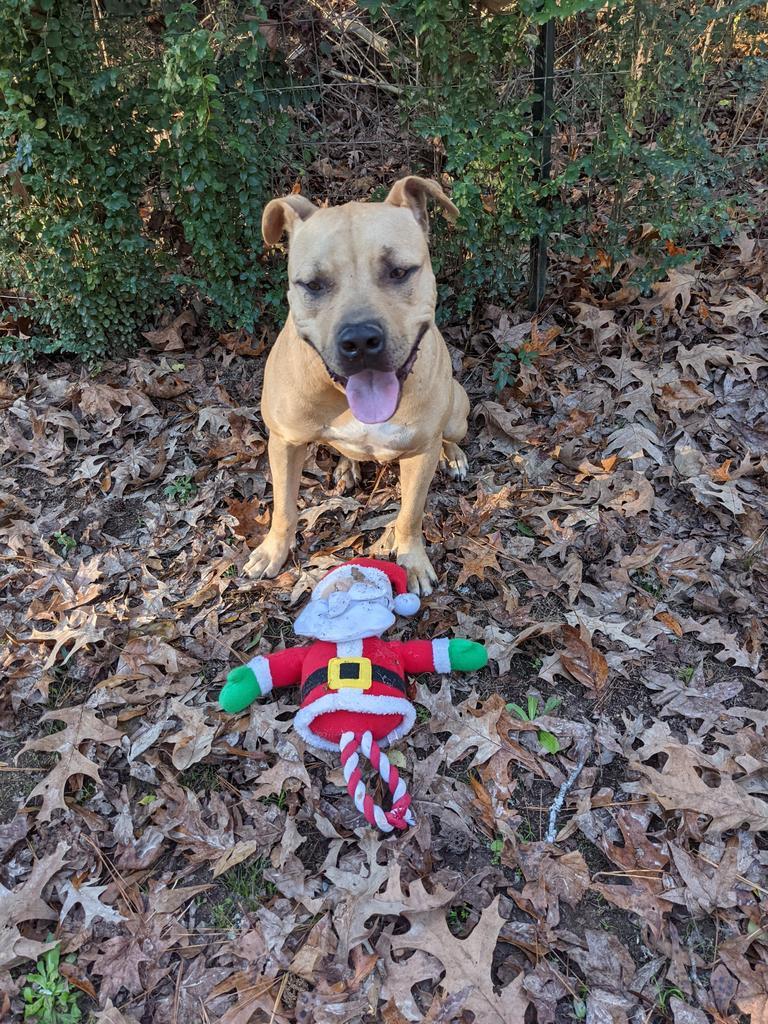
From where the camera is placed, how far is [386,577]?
10.1 ft

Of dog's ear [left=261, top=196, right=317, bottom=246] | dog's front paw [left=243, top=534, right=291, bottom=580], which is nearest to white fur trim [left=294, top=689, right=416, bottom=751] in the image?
dog's front paw [left=243, top=534, right=291, bottom=580]

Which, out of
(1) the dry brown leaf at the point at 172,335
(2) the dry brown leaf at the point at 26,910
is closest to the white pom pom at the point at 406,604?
(2) the dry brown leaf at the point at 26,910

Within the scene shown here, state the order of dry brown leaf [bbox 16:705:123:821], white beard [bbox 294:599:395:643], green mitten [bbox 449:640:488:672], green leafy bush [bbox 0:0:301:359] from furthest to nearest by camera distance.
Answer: green leafy bush [bbox 0:0:301:359] → green mitten [bbox 449:640:488:672] → white beard [bbox 294:599:395:643] → dry brown leaf [bbox 16:705:123:821]

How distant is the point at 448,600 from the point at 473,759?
2.94 ft

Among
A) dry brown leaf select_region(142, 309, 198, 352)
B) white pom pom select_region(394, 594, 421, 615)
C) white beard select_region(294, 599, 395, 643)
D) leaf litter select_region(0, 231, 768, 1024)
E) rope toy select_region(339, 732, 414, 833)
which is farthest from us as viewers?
dry brown leaf select_region(142, 309, 198, 352)

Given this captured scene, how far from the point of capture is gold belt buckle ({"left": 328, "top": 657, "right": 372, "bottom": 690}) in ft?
8.75

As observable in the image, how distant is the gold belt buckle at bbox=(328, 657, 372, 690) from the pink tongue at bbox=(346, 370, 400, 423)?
983mm

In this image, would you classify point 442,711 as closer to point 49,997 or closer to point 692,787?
point 692,787

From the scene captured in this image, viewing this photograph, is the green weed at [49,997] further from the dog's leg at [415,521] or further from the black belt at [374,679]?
the dog's leg at [415,521]

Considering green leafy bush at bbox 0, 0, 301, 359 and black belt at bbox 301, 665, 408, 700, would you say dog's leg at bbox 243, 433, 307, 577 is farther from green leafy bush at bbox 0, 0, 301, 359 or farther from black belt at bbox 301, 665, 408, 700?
green leafy bush at bbox 0, 0, 301, 359

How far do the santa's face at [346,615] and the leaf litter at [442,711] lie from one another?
423 mm

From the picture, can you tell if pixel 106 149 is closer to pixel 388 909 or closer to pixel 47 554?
pixel 47 554

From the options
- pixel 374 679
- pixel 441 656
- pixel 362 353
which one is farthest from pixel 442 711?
pixel 362 353

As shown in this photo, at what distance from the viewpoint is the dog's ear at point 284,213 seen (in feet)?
9.78
